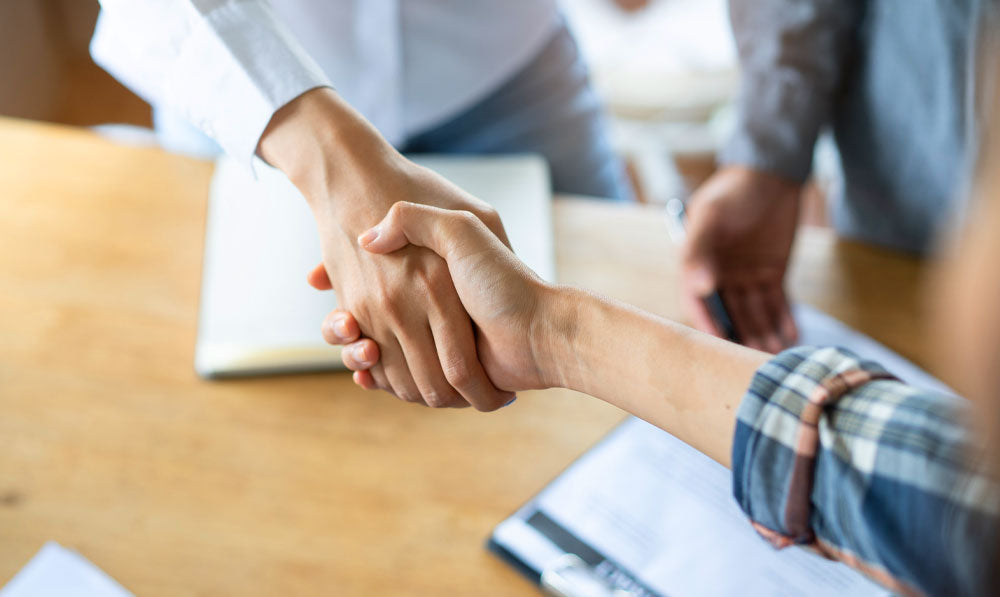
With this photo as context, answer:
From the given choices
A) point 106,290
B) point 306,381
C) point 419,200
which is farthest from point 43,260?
point 419,200

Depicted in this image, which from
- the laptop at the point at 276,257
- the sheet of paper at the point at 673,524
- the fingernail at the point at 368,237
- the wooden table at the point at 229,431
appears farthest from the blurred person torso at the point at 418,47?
the sheet of paper at the point at 673,524

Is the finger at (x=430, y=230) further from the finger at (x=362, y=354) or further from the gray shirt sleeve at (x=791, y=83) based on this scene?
the gray shirt sleeve at (x=791, y=83)

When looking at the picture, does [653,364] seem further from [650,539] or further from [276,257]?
[276,257]

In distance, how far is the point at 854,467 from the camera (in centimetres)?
34

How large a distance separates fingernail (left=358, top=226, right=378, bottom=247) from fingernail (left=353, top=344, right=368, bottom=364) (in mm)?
68

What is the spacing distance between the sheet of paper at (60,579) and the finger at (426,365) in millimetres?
226

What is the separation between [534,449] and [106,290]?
407 mm

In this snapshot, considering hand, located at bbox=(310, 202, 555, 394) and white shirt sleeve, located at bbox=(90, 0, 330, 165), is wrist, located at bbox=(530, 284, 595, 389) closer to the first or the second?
hand, located at bbox=(310, 202, 555, 394)

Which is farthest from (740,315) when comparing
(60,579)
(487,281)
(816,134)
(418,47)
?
(60,579)

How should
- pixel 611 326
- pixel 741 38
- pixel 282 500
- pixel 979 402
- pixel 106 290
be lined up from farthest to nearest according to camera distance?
pixel 741 38
pixel 106 290
pixel 282 500
pixel 611 326
pixel 979 402

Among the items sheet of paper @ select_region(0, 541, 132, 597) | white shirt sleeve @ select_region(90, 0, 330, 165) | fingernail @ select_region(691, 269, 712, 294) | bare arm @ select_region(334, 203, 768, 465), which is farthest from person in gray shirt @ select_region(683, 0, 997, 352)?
sheet of paper @ select_region(0, 541, 132, 597)

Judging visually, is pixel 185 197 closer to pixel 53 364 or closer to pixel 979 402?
pixel 53 364

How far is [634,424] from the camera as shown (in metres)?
0.57

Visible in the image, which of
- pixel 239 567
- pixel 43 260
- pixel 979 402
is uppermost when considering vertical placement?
pixel 979 402
